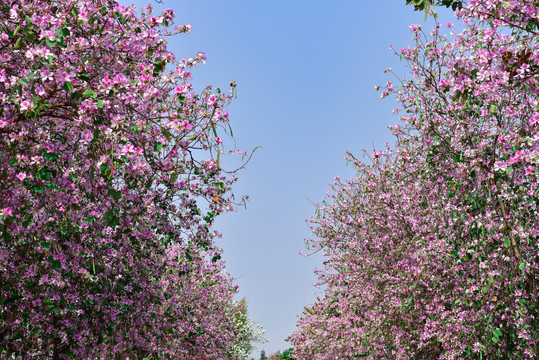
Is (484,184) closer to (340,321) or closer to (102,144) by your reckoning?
(102,144)

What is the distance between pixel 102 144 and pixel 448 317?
326 inches

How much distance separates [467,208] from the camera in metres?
8.50

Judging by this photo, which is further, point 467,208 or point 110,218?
point 467,208

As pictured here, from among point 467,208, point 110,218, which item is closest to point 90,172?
point 110,218

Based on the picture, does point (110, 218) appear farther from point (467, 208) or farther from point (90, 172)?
point (467, 208)

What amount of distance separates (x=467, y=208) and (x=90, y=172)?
6082mm

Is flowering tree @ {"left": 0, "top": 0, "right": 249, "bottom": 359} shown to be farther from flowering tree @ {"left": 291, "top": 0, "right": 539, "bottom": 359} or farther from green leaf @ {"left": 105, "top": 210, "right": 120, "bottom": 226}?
flowering tree @ {"left": 291, "top": 0, "right": 539, "bottom": 359}

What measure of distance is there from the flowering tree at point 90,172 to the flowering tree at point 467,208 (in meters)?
3.74

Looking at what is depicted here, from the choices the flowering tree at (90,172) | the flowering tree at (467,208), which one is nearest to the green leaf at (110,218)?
the flowering tree at (90,172)

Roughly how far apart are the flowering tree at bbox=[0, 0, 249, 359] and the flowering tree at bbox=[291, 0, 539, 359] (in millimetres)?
3737

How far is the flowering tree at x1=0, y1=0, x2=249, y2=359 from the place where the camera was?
218 inches

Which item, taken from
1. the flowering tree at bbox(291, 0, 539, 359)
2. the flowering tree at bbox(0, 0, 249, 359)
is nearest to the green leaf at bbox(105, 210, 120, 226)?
the flowering tree at bbox(0, 0, 249, 359)

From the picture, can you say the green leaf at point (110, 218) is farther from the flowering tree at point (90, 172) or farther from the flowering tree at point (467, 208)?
the flowering tree at point (467, 208)

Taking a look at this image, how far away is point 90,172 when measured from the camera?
577cm
